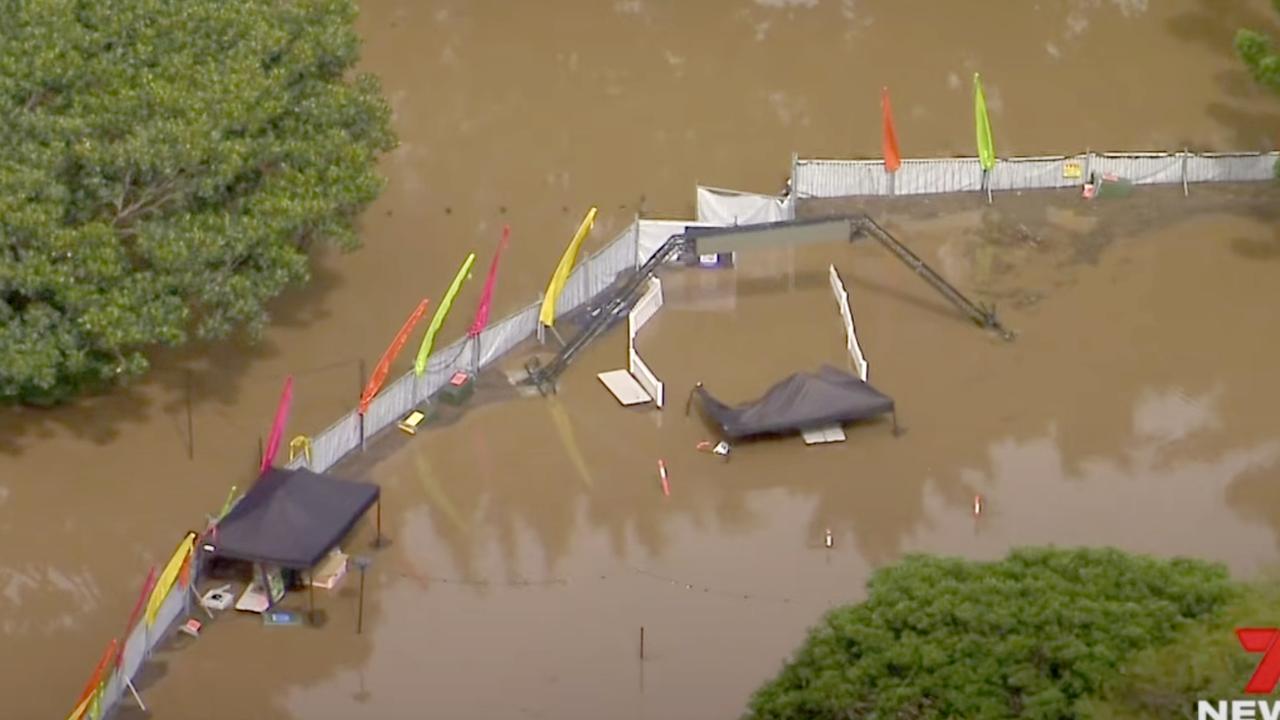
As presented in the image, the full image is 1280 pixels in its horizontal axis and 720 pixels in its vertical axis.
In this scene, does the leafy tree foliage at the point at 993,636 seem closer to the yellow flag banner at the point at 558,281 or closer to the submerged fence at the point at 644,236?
the submerged fence at the point at 644,236

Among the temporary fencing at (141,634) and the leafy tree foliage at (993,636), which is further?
A: the temporary fencing at (141,634)

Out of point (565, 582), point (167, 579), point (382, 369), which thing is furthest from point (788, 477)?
point (167, 579)

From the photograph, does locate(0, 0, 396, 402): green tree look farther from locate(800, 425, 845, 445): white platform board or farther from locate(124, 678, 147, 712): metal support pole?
locate(800, 425, 845, 445): white platform board

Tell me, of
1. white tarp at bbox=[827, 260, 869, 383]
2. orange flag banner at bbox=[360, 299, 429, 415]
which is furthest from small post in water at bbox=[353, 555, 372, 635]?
white tarp at bbox=[827, 260, 869, 383]

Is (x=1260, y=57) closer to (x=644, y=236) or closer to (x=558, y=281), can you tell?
(x=644, y=236)

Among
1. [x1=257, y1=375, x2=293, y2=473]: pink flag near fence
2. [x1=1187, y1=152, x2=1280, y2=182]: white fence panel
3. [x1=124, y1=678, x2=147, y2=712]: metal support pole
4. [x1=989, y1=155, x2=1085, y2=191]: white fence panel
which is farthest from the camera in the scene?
[x1=1187, y1=152, x2=1280, y2=182]: white fence panel

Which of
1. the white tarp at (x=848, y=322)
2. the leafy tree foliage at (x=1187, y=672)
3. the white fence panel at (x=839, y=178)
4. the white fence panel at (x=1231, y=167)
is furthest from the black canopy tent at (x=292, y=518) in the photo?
the white fence panel at (x=1231, y=167)
